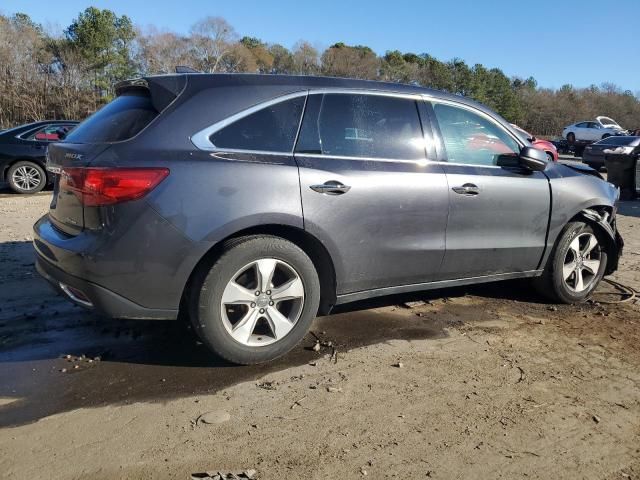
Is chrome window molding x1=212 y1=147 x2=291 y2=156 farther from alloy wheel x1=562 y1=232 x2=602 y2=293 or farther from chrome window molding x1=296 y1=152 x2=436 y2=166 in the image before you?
alloy wheel x1=562 y1=232 x2=602 y2=293

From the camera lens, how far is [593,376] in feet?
11.7

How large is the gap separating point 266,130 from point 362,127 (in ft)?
2.45

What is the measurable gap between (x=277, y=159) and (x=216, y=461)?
71.3 inches

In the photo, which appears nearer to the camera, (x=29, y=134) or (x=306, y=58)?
(x=29, y=134)

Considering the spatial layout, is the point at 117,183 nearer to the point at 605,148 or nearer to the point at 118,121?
the point at 118,121

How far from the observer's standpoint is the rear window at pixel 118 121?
336cm

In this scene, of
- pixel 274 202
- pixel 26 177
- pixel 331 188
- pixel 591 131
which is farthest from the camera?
pixel 591 131

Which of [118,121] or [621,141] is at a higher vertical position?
[118,121]

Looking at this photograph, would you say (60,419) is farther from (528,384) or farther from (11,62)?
(11,62)

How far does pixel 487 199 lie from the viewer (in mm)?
4309

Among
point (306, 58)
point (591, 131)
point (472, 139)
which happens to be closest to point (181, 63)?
point (306, 58)

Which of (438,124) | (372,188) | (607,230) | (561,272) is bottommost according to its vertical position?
(561,272)

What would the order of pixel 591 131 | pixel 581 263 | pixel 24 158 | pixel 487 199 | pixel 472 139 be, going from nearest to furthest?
pixel 487 199
pixel 472 139
pixel 581 263
pixel 24 158
pixel 591 131

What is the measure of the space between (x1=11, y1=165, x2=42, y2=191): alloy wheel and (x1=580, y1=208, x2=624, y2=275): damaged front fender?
10935 mm
